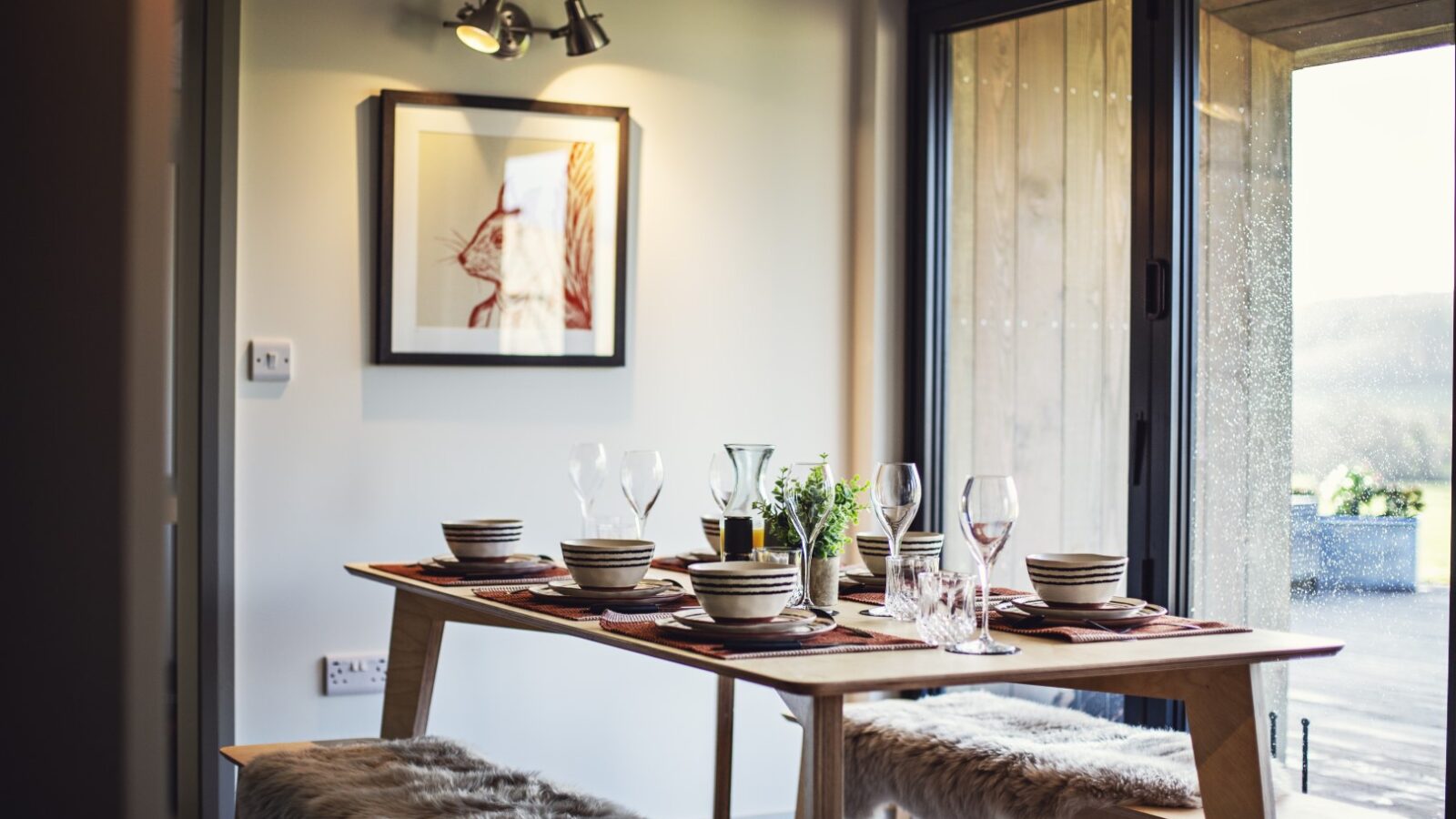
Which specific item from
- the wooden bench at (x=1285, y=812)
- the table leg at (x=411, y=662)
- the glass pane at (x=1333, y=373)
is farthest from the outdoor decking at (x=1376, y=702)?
the table leg at (x=411, y=662)

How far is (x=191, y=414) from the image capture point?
2.81 metres

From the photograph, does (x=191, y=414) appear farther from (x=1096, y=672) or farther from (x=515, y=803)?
(x=1096, y=672)

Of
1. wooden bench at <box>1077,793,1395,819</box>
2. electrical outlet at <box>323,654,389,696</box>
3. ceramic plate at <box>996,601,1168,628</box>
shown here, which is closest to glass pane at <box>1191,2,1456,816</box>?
wooden bench at <box>1077,793,1395,819</box>

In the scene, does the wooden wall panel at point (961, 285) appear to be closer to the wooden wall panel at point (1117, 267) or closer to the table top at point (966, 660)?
the wooden wall panel at point (1117, 267)

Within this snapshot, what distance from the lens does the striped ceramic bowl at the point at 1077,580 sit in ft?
6.18

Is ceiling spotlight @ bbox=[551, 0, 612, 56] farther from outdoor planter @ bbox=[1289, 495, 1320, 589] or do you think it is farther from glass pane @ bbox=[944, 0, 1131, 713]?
outdoor planter @ bbox=[1289, 495, 1320, 589]

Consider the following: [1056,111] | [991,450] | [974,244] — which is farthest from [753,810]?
[1056,111]

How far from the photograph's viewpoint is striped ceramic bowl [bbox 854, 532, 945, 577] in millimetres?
2277

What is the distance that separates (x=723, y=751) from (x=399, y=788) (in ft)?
3.40

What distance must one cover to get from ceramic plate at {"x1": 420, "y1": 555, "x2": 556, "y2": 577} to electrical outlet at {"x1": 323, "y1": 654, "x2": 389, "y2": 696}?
0.78 meters

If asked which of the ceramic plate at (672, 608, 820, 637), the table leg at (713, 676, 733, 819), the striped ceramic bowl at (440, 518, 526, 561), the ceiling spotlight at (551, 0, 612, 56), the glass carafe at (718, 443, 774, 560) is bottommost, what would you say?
the table leg at (713, 676, 733, 819)

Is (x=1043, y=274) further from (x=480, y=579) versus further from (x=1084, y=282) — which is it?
(x=480, y=579)

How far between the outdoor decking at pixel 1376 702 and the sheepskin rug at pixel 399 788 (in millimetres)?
1431

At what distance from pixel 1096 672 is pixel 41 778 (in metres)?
1.43
